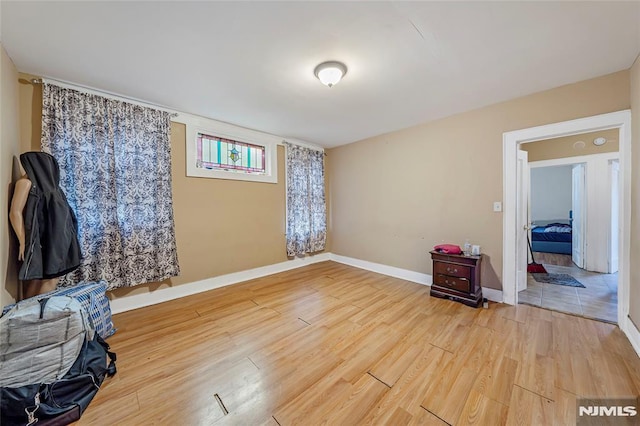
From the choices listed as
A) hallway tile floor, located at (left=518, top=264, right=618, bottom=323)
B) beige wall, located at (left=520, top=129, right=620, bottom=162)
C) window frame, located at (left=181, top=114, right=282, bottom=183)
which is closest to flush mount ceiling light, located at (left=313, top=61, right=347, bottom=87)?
window frame, located at (left=181, top=114, right=282, bottom=183)

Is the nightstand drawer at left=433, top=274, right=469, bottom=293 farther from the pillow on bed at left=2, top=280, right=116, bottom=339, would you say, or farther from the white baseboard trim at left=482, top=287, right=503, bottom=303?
the pillow on bed at left=2, top=280, right=116, bottom=339

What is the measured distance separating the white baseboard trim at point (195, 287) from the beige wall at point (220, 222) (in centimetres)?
6

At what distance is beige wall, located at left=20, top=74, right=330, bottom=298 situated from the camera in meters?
3.12

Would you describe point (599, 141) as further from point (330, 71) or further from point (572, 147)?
point (330, 71)

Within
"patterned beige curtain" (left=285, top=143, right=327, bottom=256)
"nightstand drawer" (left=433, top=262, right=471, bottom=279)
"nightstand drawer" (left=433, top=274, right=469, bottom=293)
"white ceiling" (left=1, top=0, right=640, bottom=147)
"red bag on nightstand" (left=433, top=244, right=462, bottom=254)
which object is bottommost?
"nightstand drawer" (left=433, top=274, right=469, bottom=293)

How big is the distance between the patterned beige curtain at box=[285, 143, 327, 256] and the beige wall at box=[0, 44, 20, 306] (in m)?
3.09

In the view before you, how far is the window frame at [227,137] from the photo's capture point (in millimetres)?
3195

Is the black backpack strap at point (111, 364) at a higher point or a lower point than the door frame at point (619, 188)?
lower

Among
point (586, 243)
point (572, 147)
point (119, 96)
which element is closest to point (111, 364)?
point (119, 96)

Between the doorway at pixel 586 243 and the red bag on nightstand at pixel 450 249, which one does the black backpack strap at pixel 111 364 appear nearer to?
the red bag on nightstand at pixel 450 249

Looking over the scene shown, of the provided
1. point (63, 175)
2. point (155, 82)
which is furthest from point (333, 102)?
point (63, 175)

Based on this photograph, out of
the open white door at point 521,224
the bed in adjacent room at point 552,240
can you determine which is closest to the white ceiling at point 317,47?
the open white door at point 521,224

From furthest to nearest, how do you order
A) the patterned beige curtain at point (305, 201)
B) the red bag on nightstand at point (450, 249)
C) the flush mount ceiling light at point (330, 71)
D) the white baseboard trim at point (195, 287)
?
1. the patterned beige curtain at point (305, 201)
2. the red bag on nightstand at point (450, 249)
3. the white baseboard trim at point (195, 287)
4. the flush mount ceiling light at point (330, 71)

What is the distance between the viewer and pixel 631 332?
1.98m
